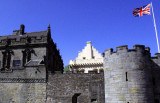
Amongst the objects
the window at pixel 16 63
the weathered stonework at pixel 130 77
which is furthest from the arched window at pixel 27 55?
Answer: the weathered stonework at pixel 130 77

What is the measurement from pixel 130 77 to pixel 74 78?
22.3 ft

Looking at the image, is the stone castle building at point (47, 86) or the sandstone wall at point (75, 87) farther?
the stone castle building at point (47, 86)

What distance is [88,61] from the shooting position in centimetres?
3756

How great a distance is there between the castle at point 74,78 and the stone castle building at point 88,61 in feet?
29.9

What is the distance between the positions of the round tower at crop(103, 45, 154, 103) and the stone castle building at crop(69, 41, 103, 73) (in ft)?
68.6

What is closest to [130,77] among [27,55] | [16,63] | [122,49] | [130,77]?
[130,77]

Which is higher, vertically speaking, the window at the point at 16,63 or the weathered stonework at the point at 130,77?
the window at the point at 16,63

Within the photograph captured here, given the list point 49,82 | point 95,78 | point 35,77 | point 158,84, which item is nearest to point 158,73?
point 158,84

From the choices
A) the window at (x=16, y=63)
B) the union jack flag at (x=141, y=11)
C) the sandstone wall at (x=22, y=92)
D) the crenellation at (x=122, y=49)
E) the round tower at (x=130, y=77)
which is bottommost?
the sandstone wall at (x=22, y=92)

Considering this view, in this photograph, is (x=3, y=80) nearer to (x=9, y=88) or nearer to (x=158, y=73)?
(x=9, y=88)

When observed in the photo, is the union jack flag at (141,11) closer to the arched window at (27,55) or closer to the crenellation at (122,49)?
the crenellation at (122,49)

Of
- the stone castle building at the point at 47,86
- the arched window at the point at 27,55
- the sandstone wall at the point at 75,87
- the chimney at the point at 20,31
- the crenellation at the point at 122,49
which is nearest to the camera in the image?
the crenellation at the point at 122,49

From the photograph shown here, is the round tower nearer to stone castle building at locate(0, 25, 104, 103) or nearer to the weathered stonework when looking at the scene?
the weathered stonework

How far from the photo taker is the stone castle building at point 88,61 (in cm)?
3700
